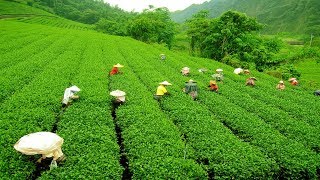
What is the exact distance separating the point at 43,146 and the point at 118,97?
25.0ft

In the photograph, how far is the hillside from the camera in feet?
37.2

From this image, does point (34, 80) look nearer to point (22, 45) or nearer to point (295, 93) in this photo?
point (22, 45)

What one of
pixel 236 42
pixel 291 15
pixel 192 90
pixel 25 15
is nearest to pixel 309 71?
pixel 236 42

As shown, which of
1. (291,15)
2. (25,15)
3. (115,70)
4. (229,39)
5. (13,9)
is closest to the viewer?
(115,70)

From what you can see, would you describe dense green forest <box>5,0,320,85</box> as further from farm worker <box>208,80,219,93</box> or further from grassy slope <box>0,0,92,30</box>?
grassy slope <box>0,0,92,30</box>

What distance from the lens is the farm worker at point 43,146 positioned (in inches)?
412

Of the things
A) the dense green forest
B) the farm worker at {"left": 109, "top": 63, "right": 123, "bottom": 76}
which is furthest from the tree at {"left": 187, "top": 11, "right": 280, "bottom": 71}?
the farm worker at {"left": 109, "top": 63, "right": 123, "bottom": 76}

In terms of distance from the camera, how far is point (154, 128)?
565 inches

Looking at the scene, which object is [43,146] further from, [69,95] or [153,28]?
[153,28]

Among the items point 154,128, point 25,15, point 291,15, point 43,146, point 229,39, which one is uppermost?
point 291,15

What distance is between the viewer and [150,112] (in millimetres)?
16359

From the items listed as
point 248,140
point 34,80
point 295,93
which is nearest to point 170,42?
point 295,93

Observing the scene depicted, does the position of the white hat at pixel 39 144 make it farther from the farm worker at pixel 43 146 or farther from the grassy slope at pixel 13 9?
the grassy slope at pixel 13 9

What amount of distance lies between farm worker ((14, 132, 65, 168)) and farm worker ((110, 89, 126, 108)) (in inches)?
268
